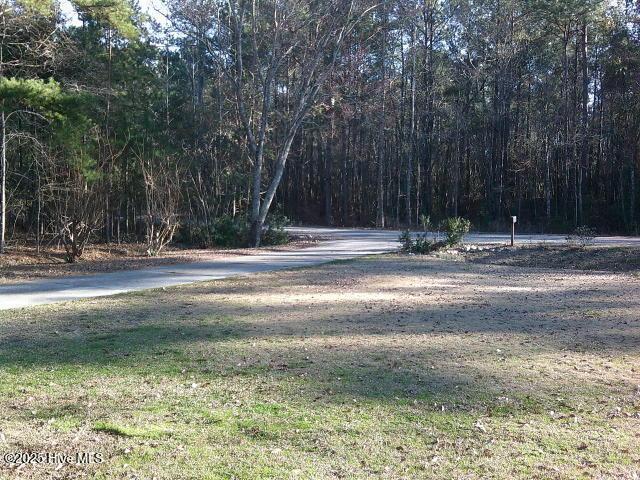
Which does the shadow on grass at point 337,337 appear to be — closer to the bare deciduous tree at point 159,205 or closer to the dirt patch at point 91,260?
the dirt patch at point 91,260

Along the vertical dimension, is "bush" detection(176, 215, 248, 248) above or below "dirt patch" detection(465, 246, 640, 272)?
above

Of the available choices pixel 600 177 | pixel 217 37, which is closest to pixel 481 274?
pixel 217 37

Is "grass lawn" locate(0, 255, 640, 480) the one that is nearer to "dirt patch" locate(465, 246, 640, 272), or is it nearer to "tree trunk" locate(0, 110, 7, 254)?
"dirt patch" locate(465, 246, 640, 272)

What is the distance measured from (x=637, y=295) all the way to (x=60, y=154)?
17.1 m

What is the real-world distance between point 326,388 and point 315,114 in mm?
A: 25439

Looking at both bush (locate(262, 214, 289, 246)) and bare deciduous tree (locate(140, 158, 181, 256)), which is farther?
bush (locate(262, 214, 289, 246))

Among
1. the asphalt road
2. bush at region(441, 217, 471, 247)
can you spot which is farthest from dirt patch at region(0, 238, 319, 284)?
bush at region(441, 217, 471, 247)

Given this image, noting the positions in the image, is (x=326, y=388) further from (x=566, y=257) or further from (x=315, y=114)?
(x=315, y=114)

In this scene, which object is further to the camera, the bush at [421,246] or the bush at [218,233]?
the bush at [218,233]

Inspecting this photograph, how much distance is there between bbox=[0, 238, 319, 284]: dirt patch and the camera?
15927mm

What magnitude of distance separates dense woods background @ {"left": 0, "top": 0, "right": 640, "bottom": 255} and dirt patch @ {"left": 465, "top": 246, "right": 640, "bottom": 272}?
3425 mm

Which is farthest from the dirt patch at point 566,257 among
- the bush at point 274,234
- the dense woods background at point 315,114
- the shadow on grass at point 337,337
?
the bush at point 274,234

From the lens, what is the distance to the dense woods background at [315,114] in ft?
66.5

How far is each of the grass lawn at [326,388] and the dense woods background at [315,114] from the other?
37.1 feet
